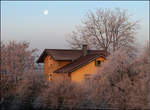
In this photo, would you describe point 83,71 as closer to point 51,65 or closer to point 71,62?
point 71,62

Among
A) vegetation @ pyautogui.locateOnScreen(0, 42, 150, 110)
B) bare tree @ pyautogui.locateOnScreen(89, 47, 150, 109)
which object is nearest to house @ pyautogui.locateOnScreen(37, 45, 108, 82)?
vegetation @ pyautogui.locateOnScreen(0, 42, 150, 110)

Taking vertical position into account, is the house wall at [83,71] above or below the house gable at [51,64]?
below

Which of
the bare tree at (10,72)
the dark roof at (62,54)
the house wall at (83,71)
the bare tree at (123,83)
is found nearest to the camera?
the bare tree at (123,83)

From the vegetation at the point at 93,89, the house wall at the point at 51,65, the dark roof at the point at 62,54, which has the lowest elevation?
the vegetation at the point at 93,89

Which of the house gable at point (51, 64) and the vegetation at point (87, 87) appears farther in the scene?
the house gable at point (51, 64)

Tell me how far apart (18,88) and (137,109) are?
298 inches

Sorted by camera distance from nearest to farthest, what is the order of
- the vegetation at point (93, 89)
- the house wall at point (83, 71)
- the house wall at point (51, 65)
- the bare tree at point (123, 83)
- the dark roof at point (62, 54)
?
the bare tree at point (123, 83) < the vegetation at point (93, 89) < the house wall at point (83, 71) < the dark roof at point (62, 54) < the house wall at point (51, 65)

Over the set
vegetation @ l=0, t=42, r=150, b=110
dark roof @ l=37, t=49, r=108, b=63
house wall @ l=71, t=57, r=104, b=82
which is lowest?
vegetation @ l=0, t=42, r=150, b=110

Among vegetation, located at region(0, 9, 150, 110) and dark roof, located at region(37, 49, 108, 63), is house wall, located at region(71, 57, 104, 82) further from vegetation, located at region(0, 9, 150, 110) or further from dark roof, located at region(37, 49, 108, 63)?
vegetation, located at region(0, 9, 150, 110)

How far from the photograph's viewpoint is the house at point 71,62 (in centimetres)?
2411

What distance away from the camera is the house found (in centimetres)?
2411

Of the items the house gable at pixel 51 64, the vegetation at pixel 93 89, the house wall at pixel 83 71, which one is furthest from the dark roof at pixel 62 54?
the vegetation at pixel 93 89

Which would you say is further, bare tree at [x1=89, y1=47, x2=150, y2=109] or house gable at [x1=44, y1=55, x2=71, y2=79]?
house gable at [x1=44, y1=55, x2=71, y2=79]

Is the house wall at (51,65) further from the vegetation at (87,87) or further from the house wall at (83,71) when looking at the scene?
the vegetation at (87,87)
